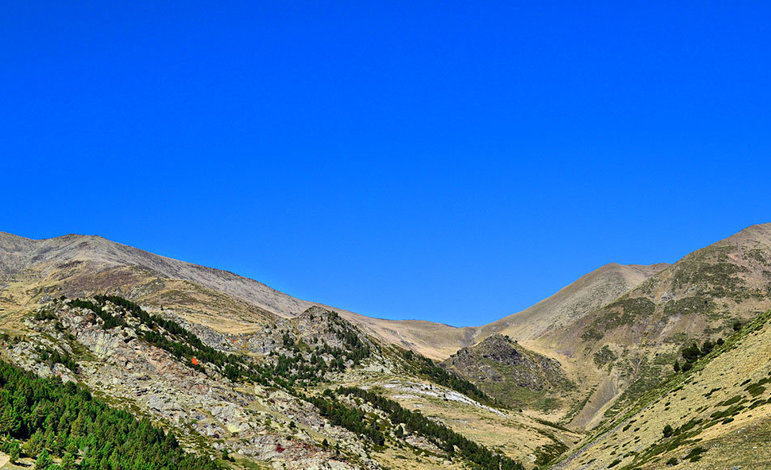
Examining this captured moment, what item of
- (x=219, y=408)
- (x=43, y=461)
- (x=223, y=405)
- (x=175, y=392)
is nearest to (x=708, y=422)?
(x=43, y=461)

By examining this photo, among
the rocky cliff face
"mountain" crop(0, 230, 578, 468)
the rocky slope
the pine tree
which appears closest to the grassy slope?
the rocky slope

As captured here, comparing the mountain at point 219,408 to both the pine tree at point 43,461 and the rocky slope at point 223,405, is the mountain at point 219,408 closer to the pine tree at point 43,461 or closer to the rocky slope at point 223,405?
the rocky slope at point 223,405

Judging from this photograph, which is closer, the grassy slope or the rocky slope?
the grassy slope

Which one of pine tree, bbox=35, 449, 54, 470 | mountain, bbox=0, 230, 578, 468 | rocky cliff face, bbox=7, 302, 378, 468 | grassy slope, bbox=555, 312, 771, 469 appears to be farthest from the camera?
rocky cliff face, bbox=7, 302, 378, 468

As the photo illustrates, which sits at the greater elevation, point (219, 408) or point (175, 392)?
point (175, 392)

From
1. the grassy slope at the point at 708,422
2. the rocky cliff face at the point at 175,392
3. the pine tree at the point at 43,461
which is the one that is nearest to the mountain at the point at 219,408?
the rocky cliff face at the point at 175,392

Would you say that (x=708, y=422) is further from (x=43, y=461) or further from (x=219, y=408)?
(x=219, y=408)

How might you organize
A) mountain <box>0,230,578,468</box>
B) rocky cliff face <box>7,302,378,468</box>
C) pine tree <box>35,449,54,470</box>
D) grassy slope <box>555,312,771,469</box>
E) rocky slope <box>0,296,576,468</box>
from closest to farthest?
grassy slope <box>555,312,771,469</box> → pine tree <box>35,449,54,470</box> → mountain <box>0,230,578,468</box> → rocky cliff face <box>7,302,378,468</box> → rocky slope <box>0,296,576,468</box>

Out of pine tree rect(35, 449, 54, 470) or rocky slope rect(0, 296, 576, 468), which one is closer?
pine tree rect(35, 449, 54, 470)

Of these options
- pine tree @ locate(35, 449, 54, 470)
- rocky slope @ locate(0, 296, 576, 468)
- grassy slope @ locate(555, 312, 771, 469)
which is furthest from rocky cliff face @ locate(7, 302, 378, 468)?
grassy slope @ locate(555, 312, 771, 469)

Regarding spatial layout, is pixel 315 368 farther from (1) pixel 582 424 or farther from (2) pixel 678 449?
(2) pixel 678 449

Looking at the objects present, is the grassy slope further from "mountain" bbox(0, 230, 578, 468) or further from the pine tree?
the pine tree

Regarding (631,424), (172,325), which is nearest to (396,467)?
(631,424)

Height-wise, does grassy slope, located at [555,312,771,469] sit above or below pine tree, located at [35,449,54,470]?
above
